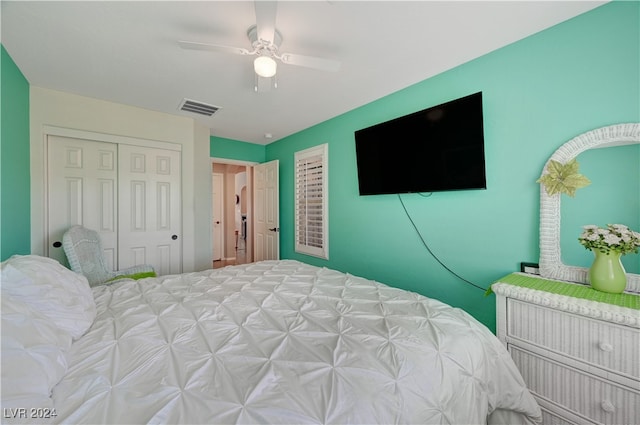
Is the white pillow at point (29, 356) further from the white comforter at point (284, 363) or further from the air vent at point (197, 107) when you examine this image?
the air vent at point (197, 107)

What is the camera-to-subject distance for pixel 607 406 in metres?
1.22

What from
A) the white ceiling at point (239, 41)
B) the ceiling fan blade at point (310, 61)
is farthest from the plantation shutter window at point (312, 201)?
the ceiling fan blade at point (310, 61)

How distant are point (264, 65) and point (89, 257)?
2565 millimetres

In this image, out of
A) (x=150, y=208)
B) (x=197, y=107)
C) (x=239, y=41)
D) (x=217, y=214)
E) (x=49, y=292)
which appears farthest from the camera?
(x=217, y=214)

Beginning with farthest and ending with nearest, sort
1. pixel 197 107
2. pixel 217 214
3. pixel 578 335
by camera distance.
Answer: pixel 217 214 → pixel 197 107 → pixel 578 335

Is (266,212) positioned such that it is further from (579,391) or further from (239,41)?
(579,391)

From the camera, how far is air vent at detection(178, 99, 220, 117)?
9.52 feet

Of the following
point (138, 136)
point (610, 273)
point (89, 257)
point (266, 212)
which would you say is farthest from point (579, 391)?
point (138, 136)

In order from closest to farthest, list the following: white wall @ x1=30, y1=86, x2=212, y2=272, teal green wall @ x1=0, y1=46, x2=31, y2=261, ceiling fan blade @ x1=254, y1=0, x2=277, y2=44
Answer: ceiling fan blade @ x1=254, y1=0, x2=277, y2=44, teal green wall @ x1=0, y1=46, x2=31, y2=261, white wall @ x1=30, y1=86, x2=212, y2=272

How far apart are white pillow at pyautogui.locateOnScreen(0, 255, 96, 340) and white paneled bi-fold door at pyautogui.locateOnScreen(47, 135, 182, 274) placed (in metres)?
1.97

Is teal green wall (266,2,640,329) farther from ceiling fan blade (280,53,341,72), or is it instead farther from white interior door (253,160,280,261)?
white interior door (253,160,280,261)

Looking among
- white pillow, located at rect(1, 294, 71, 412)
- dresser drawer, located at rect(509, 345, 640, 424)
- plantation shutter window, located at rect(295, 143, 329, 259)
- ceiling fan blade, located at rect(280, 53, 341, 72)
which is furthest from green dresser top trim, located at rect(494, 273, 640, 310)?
plantation shutter window, located at rect(295, 143, 329, 259)

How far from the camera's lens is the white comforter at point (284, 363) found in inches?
30.1

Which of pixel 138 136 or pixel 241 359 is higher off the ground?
pixel 138 136
